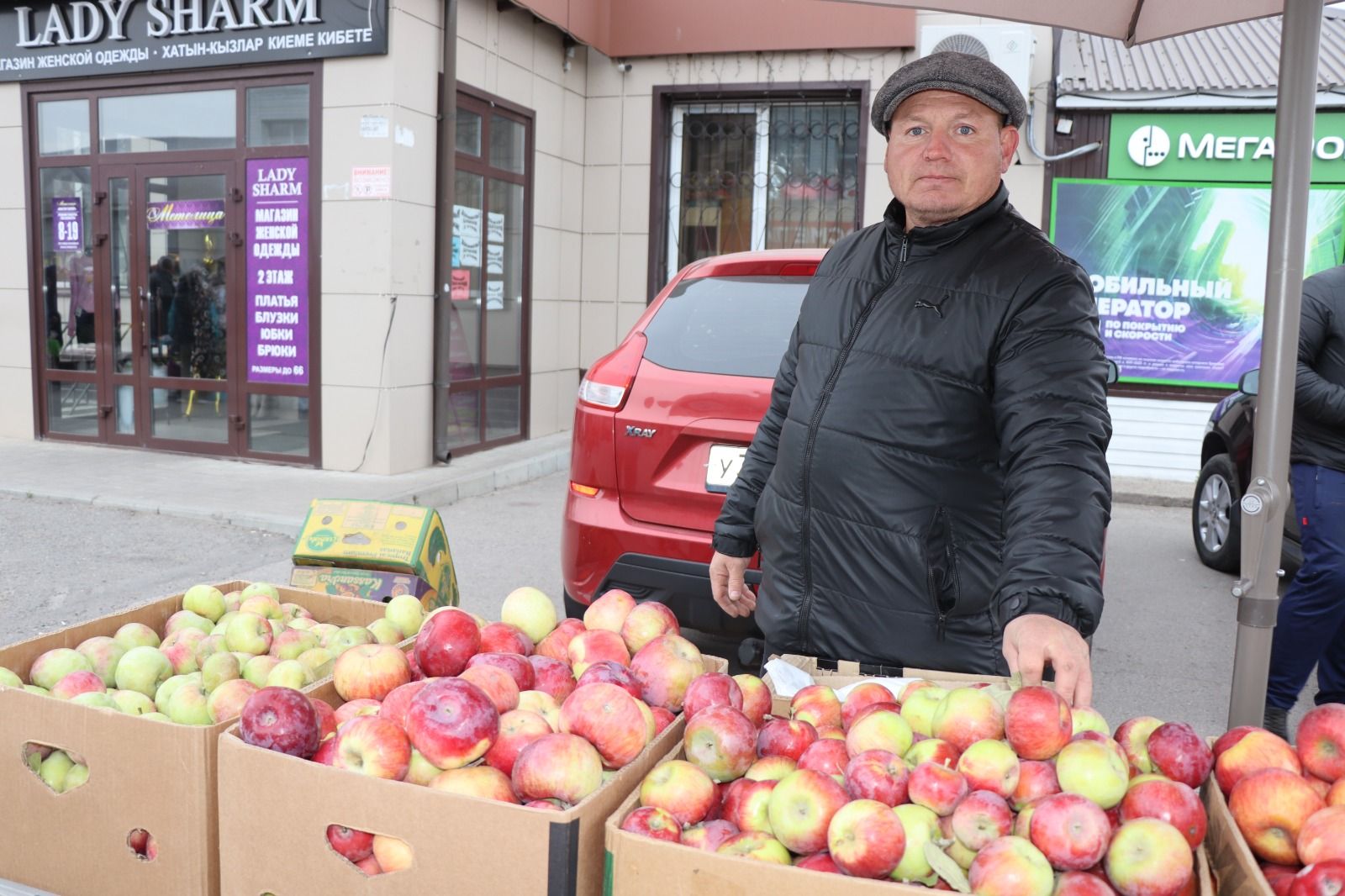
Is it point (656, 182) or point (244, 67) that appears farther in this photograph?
point (656, 182)

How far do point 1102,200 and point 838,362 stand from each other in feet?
31.6

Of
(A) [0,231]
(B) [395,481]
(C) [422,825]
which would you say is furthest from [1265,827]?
(A) [0,231]

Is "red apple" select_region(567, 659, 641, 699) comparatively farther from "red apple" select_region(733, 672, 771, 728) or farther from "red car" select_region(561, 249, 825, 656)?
"red car" select_region(561, 249, 825, 656)

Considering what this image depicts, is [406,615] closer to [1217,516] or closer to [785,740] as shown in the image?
[785,740]

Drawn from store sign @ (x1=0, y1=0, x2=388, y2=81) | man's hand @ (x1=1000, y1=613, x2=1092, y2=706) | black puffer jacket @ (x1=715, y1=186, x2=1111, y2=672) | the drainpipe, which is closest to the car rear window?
black puffer jacket @ (x1=715, y1=186, x2=1111, y2=672)

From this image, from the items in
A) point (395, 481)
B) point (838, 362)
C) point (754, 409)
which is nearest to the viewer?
point (838, 362)

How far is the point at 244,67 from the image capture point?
961cm

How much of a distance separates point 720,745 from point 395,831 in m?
0.51

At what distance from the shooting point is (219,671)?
88.7 inches

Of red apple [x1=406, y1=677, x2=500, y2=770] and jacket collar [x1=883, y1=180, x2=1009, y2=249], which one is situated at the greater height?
jacket collar [x1=883, y1=180, x2=1009, y2=249]

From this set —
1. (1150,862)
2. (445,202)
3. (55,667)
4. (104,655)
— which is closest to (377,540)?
(104,655)

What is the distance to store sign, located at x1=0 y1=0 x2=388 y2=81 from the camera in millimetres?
9156

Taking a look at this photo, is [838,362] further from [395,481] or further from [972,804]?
[395,481]

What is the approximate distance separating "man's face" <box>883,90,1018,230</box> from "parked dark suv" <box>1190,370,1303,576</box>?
487 centimetres
